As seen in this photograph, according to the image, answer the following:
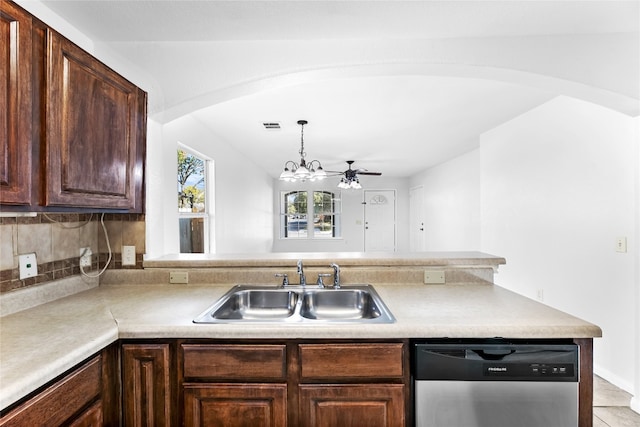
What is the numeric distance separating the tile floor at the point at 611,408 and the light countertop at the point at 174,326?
140 centimetres

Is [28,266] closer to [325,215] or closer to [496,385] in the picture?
[496,385]

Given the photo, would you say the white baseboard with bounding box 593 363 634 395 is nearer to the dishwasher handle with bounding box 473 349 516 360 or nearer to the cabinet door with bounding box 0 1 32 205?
the dishwasher handle with bounding box 473 349 516 360

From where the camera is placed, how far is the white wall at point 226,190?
9.79ft

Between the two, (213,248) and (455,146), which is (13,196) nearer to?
(213,248)

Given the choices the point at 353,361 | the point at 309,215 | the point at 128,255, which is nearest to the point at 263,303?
the point at 353,361

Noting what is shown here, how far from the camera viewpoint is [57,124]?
1.22 metres

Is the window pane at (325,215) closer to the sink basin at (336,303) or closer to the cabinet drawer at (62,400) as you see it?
the sink basin at (336,303)

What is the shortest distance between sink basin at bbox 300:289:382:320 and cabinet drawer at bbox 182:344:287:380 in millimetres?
541

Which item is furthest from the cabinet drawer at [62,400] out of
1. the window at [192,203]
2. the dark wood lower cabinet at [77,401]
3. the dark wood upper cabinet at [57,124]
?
the window at [192,203]

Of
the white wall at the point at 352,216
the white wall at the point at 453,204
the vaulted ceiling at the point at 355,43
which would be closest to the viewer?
the vaulted ceiling at the point at 355,43

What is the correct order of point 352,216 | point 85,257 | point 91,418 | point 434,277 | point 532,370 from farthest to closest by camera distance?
point 352,216 < point 434,277 < point 85,257 < point 532,370 < point 91,418

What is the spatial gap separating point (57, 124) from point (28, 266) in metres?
0.76

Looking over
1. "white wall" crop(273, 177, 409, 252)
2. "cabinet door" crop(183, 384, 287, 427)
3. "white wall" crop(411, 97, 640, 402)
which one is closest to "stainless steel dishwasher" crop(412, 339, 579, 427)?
"cabinet door" crop(183, 384, 287, 427)

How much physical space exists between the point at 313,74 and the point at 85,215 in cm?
157
